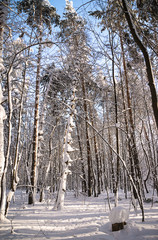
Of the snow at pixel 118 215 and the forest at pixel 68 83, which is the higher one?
the forest at pixel 68 83

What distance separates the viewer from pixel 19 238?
2439 mm

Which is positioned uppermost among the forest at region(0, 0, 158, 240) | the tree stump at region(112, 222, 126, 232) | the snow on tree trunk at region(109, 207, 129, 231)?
the forest at region(0, 0, 158, 240)

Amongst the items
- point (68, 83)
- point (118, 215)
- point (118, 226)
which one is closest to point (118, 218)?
point (118, 215)

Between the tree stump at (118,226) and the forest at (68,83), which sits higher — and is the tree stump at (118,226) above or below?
below

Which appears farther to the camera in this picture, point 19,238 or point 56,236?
point 56,236

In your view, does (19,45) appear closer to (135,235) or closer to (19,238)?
(19,238)

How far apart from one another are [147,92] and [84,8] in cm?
870

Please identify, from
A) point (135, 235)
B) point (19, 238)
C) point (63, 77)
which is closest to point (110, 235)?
point (135, 235)

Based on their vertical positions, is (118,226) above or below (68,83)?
below

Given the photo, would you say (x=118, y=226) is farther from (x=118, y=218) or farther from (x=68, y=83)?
(x=68, y=83)

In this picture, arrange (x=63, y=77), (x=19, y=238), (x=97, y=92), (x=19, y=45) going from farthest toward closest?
(x=97, y=92) → (x=63, y=77) → (x=19, y=45) → (x=19, y=238)

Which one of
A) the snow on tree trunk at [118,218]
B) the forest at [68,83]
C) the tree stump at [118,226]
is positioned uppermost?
the forest at [68,83]

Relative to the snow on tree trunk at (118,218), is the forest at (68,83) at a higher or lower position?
higher

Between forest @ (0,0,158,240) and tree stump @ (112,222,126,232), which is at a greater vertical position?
forest @ (0,0,158,240)
